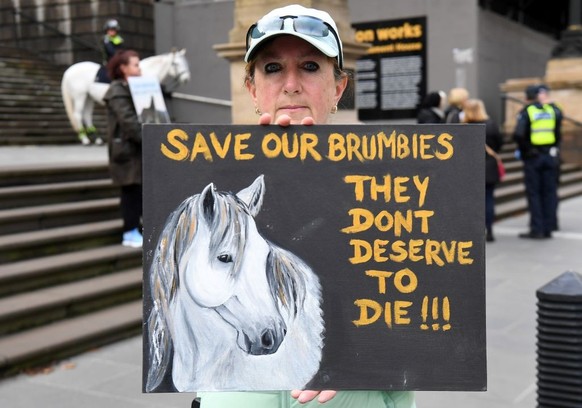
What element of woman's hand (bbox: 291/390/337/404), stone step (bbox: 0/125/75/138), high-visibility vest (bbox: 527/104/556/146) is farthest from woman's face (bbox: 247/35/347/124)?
stone step (bbox: 0/125/75/138)

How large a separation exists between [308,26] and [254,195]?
438mm

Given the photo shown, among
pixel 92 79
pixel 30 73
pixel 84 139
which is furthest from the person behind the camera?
pixel 30 73

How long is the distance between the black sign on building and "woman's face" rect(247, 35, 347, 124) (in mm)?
16301

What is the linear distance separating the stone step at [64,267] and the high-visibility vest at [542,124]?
577 cm

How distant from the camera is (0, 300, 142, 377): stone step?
17.4 feet

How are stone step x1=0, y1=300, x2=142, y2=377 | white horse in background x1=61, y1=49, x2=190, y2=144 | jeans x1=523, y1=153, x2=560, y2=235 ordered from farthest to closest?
1. white horse in background x1=61, y1=49, x2=190, y2=144
2. jeans x1=523, y1=153, x2=560, y2=235
3. stone step x1=0, y1=300, x2=142, y2=377

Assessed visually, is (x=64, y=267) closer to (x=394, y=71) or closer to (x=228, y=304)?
(x=228, y=304)

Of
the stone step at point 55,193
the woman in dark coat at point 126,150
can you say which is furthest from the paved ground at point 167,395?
the stone step at point 55,193

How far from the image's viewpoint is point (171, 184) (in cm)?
181

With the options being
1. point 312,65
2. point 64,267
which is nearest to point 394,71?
point 64,267

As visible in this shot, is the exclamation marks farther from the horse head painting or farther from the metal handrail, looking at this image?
the metal handrail

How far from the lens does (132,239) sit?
776cm

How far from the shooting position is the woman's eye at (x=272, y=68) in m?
1.96

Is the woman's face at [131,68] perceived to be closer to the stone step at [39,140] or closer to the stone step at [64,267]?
the stone step at [64,267]
